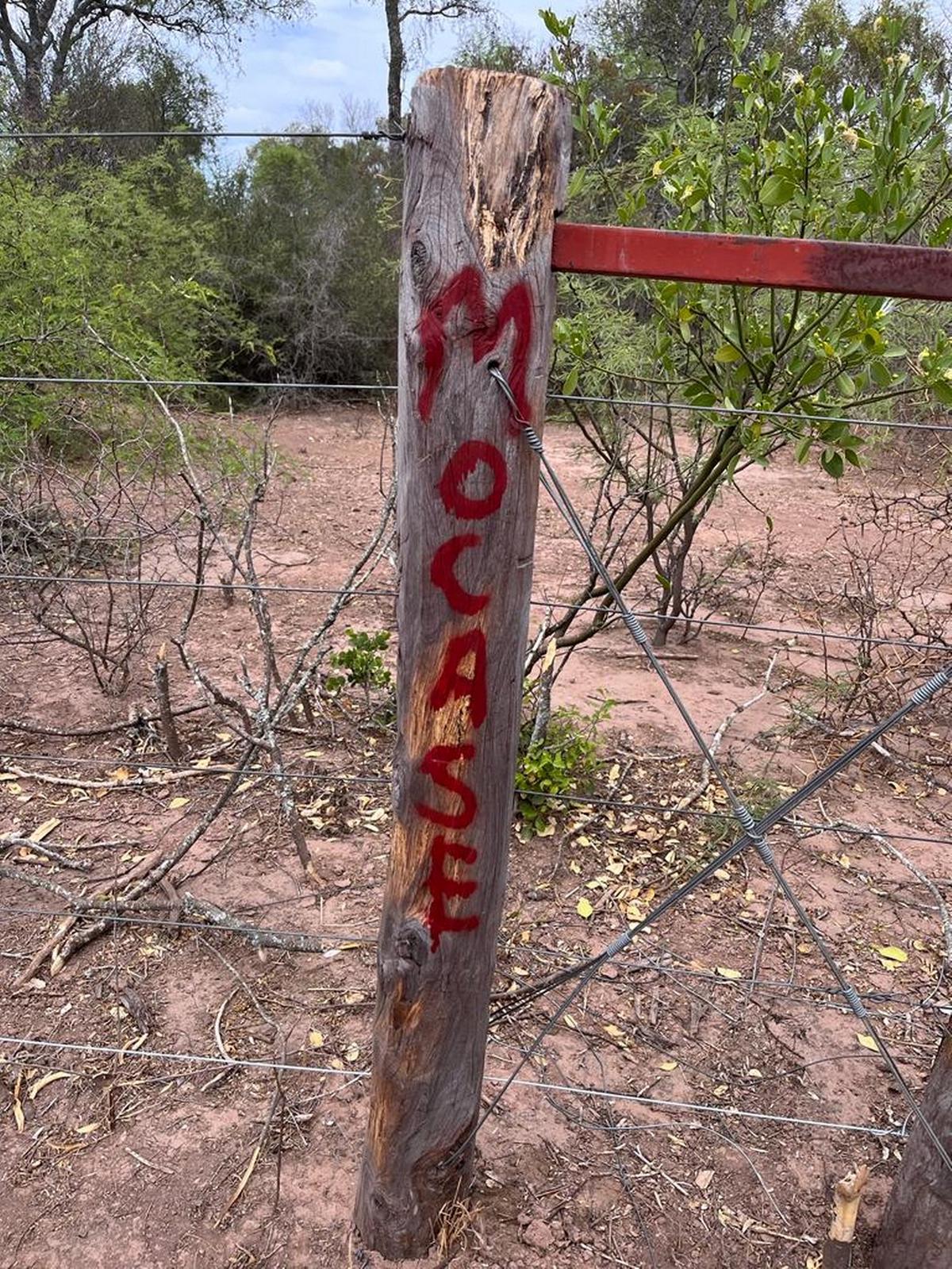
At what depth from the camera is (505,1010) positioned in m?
2.07

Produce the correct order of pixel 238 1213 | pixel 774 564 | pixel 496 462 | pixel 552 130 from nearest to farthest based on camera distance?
pixel 552 130
pixel 496 462
pixel 238 1213
pixel 774 564

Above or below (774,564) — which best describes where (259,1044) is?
below

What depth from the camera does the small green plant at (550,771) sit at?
3.06 meters

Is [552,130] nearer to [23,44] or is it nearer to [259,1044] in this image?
[259,1044]

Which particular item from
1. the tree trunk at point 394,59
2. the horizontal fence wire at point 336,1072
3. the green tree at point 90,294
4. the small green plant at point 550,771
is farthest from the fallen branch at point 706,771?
the tree trunk at point 394,59

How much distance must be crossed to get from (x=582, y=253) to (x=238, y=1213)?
1.81m

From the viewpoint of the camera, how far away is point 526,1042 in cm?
219

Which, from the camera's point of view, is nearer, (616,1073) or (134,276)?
(616,1073)

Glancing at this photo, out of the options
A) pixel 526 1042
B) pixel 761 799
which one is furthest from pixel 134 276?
pixel 526 1042

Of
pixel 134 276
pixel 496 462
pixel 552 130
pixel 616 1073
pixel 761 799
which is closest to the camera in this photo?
pixel 552 130

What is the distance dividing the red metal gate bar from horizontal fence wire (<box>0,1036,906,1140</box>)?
63.7 inches

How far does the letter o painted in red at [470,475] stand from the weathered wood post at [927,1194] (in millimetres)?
1163

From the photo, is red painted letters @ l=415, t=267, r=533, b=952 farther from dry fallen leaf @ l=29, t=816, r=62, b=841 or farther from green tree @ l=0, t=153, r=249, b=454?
green tree @ l=0, t=153, r=249, b=454

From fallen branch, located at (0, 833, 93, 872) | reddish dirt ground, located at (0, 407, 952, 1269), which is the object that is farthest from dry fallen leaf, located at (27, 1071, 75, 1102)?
fallen branch, located at (0, 833, 93, 872)
